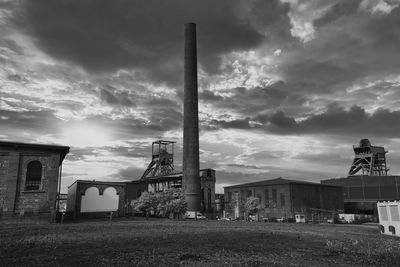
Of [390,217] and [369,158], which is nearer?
[390,217]

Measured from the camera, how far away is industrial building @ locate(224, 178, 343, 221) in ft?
226

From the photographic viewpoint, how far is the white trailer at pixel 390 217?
113ft

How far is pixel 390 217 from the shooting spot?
117 ft

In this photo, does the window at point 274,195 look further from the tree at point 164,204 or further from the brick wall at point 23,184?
the brick wall at point 23,184

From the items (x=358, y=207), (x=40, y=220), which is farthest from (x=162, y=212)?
(x=358, y=207)

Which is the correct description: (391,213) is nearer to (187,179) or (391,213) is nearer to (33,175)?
(187,179)

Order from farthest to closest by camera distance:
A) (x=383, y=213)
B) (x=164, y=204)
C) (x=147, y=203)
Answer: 1. (x=164, y=204)
2. (x=147, y=203)
3. (x=383, y=213)

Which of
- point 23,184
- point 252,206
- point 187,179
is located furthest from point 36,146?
point 252,206

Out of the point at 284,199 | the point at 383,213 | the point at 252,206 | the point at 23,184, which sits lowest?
the point at 383,213

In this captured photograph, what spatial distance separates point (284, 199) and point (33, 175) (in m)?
48.6

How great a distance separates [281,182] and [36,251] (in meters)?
61.5

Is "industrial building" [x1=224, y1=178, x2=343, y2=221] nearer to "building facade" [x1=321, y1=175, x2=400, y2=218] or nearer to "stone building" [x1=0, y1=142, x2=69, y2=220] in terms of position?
"building facade" [x1=321, y1=175, x2=400, y2=218]

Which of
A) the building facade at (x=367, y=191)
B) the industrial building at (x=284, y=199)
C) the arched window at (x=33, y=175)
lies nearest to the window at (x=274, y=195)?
the industrial building at (x=284, y=199)

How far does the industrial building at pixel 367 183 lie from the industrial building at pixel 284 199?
32.4 ft
